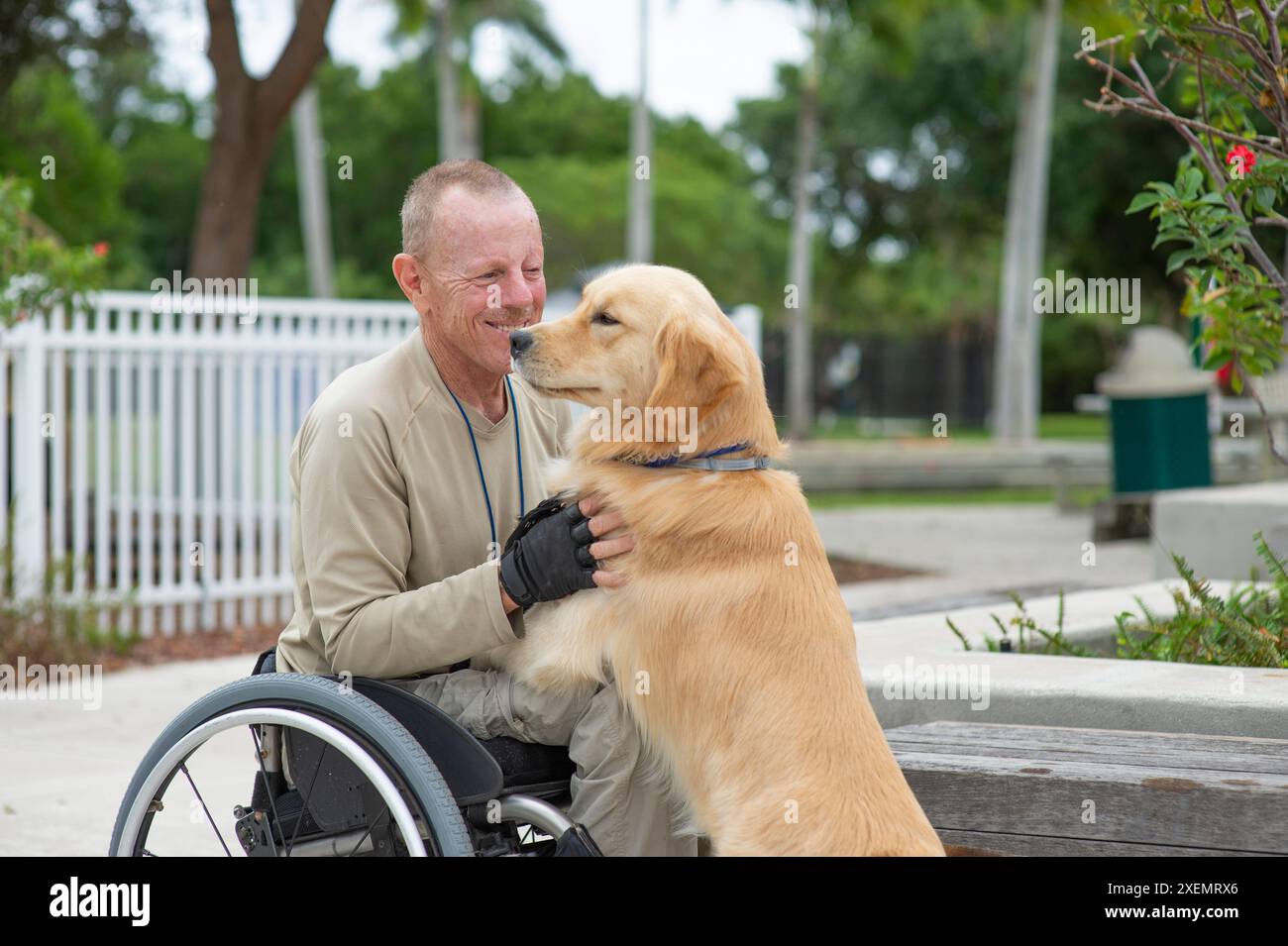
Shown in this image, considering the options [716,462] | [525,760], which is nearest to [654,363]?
[716,462]

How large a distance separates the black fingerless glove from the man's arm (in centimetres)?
4

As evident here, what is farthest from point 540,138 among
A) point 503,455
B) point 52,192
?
point 503,455

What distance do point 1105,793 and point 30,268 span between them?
22.2ft

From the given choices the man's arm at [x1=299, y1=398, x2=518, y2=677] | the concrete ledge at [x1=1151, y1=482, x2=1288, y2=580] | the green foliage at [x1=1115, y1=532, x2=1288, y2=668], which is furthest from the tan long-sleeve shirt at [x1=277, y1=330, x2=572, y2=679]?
the concrete ledge at [x1=1151, y1=482, x2=1288, y2=580]

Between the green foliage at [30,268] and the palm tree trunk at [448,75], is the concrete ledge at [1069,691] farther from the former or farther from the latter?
the palm tree trunk at [448,75]

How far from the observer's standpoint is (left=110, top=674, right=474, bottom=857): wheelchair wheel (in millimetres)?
2758

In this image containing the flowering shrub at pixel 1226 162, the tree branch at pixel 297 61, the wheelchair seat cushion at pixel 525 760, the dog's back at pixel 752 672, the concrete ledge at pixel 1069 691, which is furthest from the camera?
the tree branch at pixel 297 61

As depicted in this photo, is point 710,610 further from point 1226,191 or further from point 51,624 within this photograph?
point 51,624

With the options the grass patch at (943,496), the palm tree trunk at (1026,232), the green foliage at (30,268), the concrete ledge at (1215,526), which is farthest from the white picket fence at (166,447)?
the palm tree trunk at (1026,232)

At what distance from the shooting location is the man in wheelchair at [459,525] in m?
2.96
